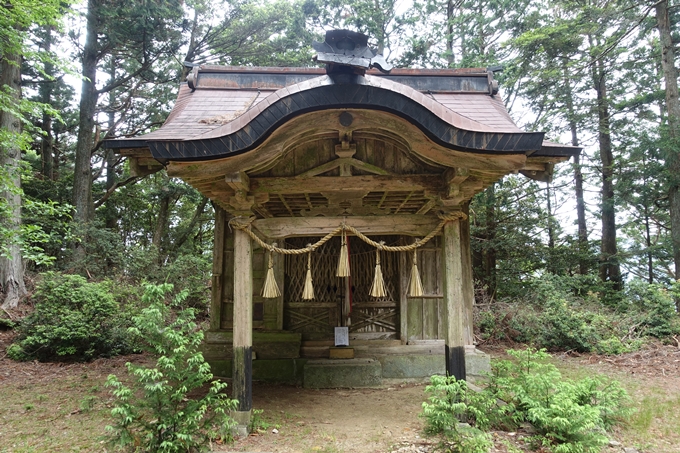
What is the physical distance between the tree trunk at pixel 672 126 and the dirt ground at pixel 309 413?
4977mm

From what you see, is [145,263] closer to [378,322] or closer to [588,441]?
[378,322]

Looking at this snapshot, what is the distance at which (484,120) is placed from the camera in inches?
198

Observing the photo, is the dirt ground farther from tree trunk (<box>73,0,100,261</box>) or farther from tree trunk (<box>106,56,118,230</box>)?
tree trunk (<box>106,56,118,230</box>)

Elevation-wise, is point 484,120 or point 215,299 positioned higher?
point 484,120

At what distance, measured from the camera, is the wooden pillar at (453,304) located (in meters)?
4.36

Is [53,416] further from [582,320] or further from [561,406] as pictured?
[582,320]

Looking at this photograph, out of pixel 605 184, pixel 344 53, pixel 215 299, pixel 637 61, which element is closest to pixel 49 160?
pixel 215 299

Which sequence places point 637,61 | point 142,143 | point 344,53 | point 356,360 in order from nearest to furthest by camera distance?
point 344,53
point 142,143
point 356,360
point 637,61

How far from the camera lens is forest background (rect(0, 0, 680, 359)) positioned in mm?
9750

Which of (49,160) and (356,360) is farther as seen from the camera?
(49,160)

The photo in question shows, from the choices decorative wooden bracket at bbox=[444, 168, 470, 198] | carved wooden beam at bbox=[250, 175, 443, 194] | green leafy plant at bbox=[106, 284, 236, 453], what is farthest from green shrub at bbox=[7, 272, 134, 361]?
decorative wooden bracket at bbox=[444, 168, 470, 198]

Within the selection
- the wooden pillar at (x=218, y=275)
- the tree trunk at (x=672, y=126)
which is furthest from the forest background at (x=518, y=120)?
the wooden pillar at (x=218, y=275)

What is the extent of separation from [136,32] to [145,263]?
7.14 metres

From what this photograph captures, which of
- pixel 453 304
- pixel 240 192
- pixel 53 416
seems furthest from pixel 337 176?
pixel 53 416
